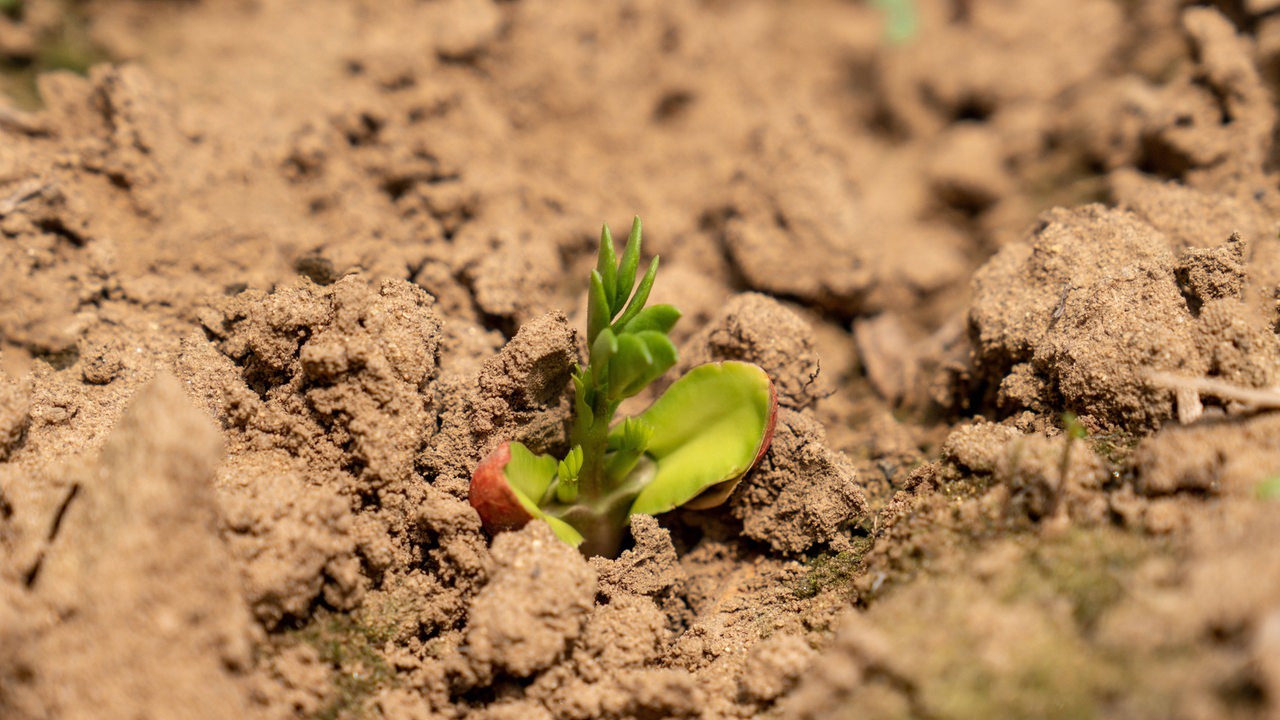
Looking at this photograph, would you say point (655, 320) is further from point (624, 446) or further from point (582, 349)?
point (582, 349)

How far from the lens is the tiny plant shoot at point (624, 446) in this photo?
1.97 meters

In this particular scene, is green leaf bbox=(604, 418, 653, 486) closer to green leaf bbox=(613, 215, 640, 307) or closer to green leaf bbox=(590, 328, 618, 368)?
green leaf bbox=(590, 328, 618, 368)

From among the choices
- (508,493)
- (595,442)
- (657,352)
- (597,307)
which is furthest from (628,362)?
(508,493)

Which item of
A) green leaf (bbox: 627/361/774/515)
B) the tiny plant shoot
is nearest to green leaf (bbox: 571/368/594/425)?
the tiny plant shoot

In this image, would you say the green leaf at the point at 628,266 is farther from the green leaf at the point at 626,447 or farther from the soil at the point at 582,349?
the green leaf at the point at 626,447

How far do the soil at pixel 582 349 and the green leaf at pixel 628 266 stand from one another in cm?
20

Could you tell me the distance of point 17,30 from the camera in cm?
308

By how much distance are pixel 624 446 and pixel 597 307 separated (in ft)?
1.22

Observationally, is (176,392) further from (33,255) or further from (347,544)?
(33,255)

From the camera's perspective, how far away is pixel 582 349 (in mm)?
2381

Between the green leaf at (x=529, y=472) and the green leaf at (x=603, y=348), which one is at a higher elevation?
the green leaf at (x=603, y=348)

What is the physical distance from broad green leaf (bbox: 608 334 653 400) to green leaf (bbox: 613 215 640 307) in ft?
0.64

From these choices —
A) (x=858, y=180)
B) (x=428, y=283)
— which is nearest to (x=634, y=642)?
(x=428, y=283)

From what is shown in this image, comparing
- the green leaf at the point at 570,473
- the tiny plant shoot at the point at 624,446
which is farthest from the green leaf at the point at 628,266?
the green leaf at the point at 570,473
